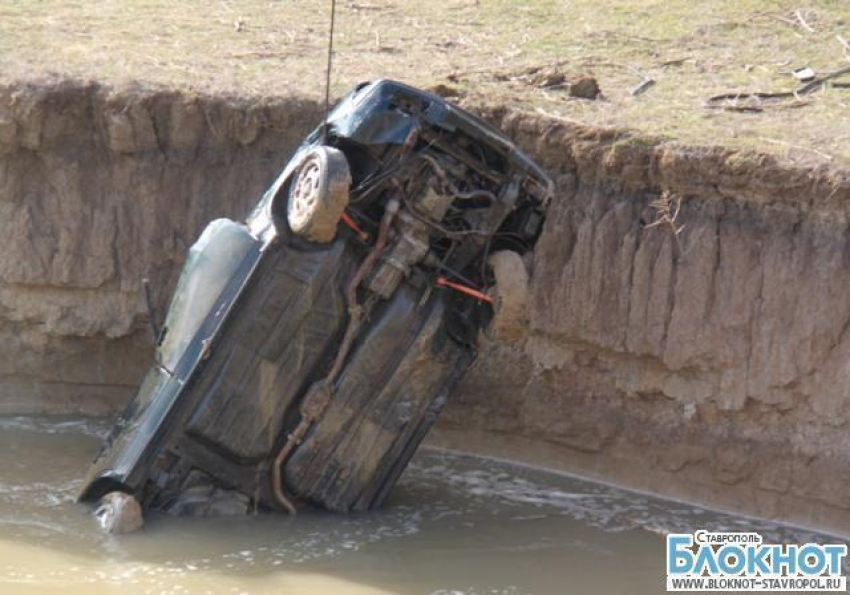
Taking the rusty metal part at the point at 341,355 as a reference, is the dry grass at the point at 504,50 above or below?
above

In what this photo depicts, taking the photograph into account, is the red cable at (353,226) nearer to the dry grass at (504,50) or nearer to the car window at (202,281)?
the car window at (202,281)

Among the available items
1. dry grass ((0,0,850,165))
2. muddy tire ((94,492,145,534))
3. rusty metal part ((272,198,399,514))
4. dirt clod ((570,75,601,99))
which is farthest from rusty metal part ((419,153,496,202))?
dirt clod ((570,75,601,99))

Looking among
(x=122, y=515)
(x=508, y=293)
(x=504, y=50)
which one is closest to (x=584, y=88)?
(x=504, y=50)

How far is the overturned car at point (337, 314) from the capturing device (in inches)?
302

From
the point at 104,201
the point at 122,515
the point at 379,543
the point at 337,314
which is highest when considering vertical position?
the point at 104,201

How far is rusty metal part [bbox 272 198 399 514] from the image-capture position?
777 cm

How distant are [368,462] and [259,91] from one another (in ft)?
10.5

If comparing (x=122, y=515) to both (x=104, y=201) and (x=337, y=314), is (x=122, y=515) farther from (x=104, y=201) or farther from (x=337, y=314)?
(x=104, y=201)

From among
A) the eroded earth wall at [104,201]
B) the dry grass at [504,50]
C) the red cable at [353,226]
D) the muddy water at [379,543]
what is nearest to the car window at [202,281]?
the red cable at [353,226]

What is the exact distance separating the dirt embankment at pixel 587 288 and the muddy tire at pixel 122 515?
2.41 m

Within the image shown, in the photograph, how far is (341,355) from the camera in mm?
7781

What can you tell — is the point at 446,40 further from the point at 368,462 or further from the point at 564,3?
the point at 368,462

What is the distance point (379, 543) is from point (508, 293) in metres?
1.41

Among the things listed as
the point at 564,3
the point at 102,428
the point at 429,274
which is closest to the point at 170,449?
the point at 429,274
